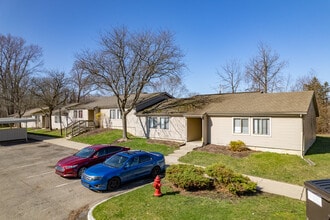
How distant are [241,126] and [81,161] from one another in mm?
11990

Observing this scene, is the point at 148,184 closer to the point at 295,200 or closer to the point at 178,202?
the point at 178,202

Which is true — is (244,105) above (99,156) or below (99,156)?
above

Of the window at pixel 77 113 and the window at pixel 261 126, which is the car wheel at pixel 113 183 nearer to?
the window at pixel 261 126

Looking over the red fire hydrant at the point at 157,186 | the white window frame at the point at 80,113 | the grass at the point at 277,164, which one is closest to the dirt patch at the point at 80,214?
the red fire hydrant at the point at 157,186

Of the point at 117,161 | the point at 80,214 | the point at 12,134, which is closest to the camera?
the point at 80,214

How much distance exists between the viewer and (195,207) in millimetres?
7777

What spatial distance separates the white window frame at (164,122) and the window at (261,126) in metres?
8.21

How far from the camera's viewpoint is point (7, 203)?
29.8ft

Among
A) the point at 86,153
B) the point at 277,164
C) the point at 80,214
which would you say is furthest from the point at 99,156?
the point at 277,164

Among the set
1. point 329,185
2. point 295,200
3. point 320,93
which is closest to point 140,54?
point 295,200

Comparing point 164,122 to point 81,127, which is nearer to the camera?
point 164,122

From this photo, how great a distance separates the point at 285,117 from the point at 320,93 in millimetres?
20052

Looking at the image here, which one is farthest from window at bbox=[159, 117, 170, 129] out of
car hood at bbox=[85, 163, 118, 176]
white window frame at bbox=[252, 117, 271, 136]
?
car hood at bbox=[85, 163, 118, 176]

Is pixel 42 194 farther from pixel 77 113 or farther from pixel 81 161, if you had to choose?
pixel 77 113
